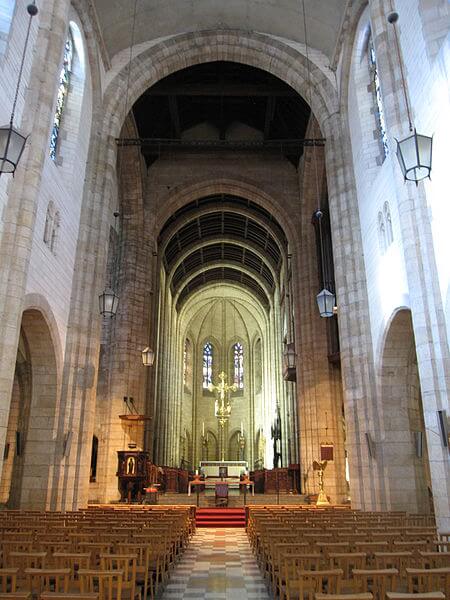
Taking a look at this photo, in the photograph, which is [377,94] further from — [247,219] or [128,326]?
[247,219]

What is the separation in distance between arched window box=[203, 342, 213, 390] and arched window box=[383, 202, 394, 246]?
112 feet

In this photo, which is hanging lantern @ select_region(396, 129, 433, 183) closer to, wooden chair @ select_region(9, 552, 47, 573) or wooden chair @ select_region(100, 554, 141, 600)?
wooden chair @ select_region(100, 554, 141, 600)

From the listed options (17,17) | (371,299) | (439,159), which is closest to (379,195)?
(371,299)

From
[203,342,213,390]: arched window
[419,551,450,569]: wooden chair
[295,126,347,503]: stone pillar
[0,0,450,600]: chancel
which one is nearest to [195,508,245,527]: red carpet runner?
[0,0,450,600]: chancel

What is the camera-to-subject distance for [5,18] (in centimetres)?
888

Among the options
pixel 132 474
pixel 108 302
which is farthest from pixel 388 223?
pixel 132 474

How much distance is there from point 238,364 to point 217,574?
37.2m

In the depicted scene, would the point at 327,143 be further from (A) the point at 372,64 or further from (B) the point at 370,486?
(B) the point at 370,486

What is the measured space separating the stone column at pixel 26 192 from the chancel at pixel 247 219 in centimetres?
4

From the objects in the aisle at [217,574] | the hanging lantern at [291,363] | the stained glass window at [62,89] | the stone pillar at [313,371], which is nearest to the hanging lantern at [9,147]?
the stained glass window at [62,89]

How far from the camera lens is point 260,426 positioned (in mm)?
39906

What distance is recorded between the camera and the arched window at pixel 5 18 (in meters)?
8.77

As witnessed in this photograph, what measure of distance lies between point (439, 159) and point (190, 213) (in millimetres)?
18826

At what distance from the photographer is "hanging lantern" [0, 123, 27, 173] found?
6918mm
